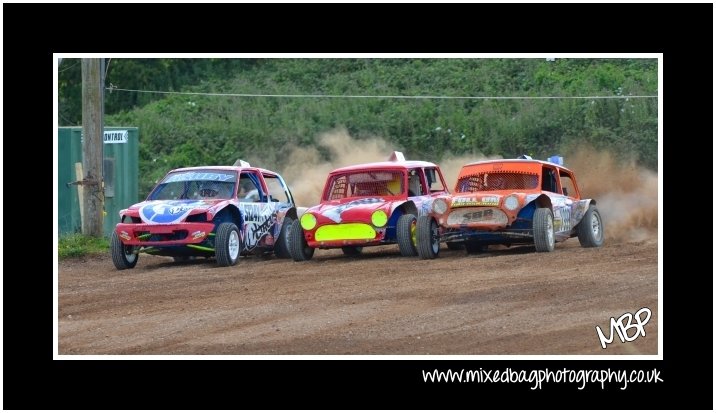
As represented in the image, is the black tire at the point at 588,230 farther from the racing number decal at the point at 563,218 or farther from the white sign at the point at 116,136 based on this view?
the white sign at the point at 116,136

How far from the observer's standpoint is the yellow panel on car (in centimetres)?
1611

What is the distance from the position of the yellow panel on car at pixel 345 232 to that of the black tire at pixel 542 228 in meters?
2.22

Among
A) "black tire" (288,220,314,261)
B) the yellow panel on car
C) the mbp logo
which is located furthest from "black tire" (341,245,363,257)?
the mbp logo

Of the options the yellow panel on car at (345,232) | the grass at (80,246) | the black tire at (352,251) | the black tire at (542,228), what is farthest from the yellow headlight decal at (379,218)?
the grass at (80,246)

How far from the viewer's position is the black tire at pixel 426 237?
628 inches

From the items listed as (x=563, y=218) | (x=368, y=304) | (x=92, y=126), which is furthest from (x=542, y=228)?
(x=92, y=126)

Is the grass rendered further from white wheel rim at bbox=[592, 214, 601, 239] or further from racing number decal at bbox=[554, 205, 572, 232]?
white wheel rim at bbox=[592, 214, 601, 239]

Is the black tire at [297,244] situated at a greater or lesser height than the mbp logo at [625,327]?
greater

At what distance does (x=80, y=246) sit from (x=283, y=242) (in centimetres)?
332

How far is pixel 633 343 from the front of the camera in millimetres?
10539

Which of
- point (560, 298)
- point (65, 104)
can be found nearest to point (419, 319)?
point (560, 298)

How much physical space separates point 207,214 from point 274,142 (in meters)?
12.9

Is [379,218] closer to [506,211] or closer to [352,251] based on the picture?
[506,211]

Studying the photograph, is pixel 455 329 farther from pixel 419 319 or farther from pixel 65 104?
pixel 65 104
